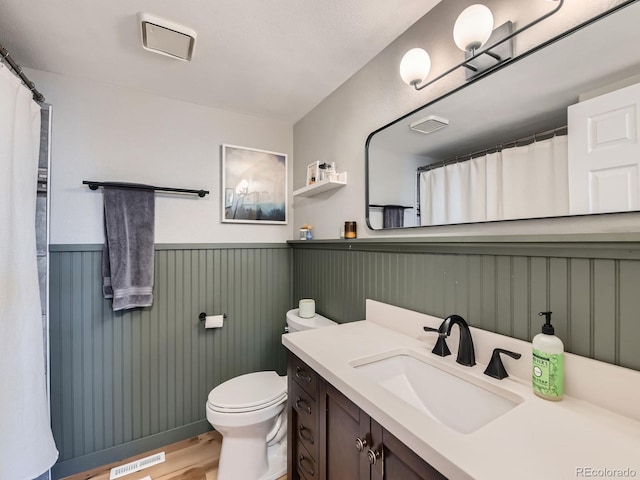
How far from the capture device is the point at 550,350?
2.58ft

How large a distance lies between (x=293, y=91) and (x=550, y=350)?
1.85 m

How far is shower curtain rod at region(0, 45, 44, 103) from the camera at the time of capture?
1.18 m

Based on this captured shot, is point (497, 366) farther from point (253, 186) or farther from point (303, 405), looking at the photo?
point (253, 186)

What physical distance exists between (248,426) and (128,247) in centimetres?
123

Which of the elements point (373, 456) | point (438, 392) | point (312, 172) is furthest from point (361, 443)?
point (312, 172)

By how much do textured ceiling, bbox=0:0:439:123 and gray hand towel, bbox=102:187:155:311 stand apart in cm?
69

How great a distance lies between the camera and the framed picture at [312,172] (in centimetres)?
196

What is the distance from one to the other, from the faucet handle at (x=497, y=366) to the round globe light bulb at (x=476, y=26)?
3.27 feet

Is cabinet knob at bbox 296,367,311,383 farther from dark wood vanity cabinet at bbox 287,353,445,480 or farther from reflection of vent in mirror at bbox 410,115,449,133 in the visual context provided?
reflection of vent in mirror at bbox 410,115,449,133

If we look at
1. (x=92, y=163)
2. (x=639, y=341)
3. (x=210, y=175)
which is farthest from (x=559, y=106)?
(x=92, y=163)

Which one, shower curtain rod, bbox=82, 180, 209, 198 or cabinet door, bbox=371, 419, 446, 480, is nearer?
cabinet door, bbox=371, 419, 446, 480

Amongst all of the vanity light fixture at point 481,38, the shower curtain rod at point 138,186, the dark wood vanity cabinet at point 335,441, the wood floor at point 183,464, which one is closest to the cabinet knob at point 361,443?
the dark wood vanity cabinet at point 335,441

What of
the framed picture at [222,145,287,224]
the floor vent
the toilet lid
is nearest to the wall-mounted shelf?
the framed picture at [222,145,287,224]

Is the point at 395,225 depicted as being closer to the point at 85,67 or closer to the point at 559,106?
the point at 559,106
